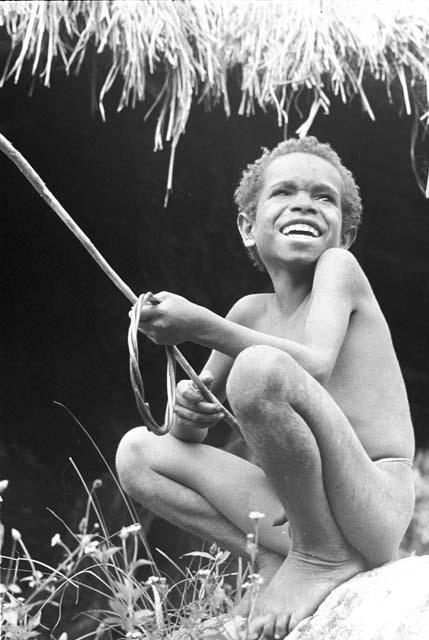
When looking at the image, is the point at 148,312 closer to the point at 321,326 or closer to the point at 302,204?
the point at 321,326

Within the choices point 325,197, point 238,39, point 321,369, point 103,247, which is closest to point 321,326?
point 321,369

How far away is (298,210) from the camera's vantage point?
6.56 feet

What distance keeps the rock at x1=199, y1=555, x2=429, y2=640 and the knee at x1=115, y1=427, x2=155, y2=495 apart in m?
0.37

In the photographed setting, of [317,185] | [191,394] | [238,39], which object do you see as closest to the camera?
[191,394]

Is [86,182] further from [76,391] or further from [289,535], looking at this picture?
[289,535]

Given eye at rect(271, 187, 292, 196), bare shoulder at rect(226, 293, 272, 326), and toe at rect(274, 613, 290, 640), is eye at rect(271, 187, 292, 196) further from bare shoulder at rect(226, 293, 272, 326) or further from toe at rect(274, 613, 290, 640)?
toe at rect(274, 613, 290, 640)

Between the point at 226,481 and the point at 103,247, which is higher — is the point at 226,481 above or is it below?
below

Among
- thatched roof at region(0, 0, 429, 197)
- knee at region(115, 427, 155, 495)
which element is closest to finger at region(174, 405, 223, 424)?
knee at region(115, 427, 155, 495)

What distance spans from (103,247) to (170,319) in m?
1.98

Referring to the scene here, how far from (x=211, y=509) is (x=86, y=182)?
1.89 m

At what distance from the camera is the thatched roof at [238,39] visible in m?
2.86

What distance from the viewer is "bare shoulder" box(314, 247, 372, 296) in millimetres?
1883

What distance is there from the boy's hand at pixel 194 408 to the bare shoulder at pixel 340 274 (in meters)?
0.29

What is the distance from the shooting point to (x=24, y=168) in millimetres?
1584
